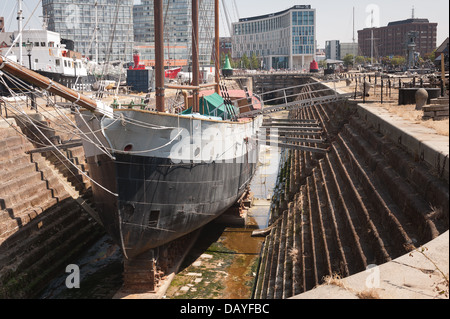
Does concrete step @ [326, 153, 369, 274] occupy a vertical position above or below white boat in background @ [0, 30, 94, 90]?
below

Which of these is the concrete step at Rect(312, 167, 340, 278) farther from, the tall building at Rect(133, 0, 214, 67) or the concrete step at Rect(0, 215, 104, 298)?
the tall building at Rect(133, 0, 214, 67)

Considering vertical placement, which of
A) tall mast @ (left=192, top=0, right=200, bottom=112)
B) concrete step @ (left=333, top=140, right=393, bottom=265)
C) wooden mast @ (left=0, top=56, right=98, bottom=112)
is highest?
tall mast @ (left=192, top=0, right=200, bottom=112)

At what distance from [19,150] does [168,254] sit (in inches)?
307

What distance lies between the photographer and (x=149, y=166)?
555 inches

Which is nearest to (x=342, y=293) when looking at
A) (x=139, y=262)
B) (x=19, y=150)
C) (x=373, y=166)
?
(x=373, y=166)

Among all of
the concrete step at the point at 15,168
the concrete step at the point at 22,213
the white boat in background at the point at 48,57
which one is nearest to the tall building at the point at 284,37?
the white boat in background at the point at 48,57

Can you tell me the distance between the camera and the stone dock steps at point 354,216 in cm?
922

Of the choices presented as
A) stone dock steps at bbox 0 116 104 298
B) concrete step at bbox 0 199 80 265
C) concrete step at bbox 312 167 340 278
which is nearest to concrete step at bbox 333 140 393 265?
concrete step at bbox 312 167 340 278

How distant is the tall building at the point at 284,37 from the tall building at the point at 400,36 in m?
17.1

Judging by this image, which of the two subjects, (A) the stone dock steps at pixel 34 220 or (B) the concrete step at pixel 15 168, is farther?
(B) the concrete step at pixel 15 168

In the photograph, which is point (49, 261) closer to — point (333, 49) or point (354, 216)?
point (354, 216)

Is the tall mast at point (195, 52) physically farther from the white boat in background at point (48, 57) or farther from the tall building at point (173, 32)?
the tall building at point (173, 32)

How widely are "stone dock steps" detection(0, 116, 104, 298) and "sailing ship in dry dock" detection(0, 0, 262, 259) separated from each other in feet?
5.68

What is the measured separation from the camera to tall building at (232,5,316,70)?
5507 inches
